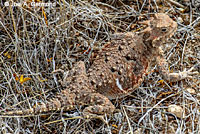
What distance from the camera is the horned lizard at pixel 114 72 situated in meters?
4.05

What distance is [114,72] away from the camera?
407 cm

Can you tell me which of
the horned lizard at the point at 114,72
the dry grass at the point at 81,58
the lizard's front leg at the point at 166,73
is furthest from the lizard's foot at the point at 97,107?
the lizard's front leg at the point at 166,73

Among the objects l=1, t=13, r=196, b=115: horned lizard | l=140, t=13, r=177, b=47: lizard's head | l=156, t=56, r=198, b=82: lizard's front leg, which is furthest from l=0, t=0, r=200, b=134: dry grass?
l=140, t=13, r=177, b=47: lizard's head

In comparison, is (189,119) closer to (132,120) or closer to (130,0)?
(132,120)

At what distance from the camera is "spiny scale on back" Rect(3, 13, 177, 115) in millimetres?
4059

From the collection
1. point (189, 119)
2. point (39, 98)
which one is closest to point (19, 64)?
point (39, 98)

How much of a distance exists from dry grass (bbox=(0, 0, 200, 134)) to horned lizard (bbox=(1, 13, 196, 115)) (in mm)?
343

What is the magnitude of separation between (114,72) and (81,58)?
1035mm

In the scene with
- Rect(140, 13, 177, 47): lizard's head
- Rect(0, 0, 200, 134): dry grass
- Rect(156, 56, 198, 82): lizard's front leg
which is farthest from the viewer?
Rect(156, 56, 198, 82): lizard's front leg

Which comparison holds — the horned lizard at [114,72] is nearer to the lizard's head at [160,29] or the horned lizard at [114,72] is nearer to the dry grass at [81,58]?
the lizard's head at [160,29]

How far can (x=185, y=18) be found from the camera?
535 centimetres

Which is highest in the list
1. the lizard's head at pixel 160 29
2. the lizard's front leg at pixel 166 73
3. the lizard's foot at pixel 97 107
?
the lizard's head at pixel 160 29

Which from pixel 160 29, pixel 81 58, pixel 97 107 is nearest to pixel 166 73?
pixel 160 29

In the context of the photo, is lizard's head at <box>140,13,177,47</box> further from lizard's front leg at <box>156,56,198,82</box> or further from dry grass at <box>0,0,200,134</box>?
dry grass at <box>0,0,200,134</box>
